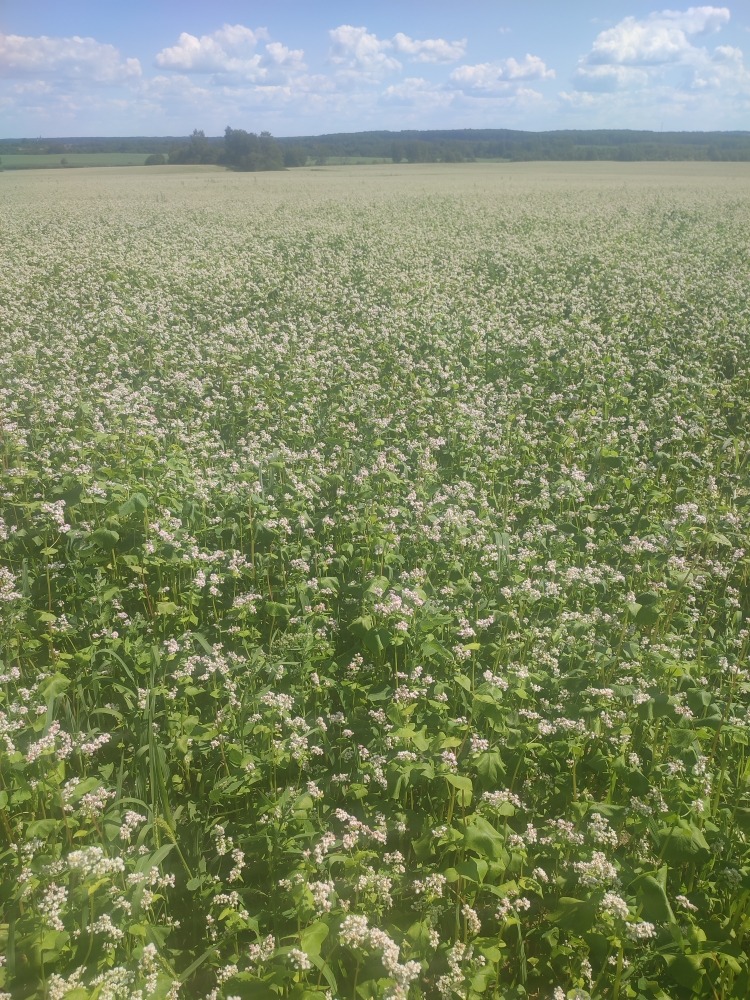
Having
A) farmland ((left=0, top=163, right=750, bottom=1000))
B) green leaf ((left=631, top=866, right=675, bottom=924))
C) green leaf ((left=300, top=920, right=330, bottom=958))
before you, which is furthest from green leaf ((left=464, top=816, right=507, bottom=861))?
green leaf ((left=300, top=920, right=330, bottom=958))

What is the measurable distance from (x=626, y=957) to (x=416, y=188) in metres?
51.7

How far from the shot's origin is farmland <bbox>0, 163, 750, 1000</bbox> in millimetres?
2996

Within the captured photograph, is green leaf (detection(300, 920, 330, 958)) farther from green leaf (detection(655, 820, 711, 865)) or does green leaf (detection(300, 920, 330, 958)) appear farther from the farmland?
green leaf (detection(655, 820, 711, 865))

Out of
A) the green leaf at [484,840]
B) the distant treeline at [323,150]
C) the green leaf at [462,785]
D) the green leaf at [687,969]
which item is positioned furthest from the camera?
the distant treeline at [323,150]

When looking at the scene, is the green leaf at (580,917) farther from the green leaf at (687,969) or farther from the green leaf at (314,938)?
the green leaf at (314,938)

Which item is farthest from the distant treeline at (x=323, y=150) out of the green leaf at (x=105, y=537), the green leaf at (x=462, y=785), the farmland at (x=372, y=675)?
the green leaf at (x=462, y=785)

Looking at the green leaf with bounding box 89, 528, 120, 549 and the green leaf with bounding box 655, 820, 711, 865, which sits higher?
the green leaf with bounding box 89, 528, 120, 549

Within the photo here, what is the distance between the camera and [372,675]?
470 centimetres

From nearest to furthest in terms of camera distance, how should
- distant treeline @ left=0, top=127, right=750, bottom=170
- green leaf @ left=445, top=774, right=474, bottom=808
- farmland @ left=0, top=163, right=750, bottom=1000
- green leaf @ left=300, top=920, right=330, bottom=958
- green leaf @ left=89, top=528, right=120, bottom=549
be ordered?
1. green leaf @ left=300, top=920, right=330, bottom=958
2. farmland @ left=0, top=163, right=750, bottom=1000
3. green leaf @ left=445, top=774, right=474, bottom=808
4. green leaf @ left=89, top=528, right=120, bottom=549
5. distant treeline @ left=0, top=127, right=750, bottom=170

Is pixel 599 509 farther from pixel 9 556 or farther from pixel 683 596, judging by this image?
pixel 9 556

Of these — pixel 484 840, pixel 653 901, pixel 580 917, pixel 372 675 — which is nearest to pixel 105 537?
pixel 372 675

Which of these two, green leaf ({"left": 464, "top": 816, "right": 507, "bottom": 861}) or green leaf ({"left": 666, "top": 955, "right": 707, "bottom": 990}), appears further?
green leaf ({"left": 464, "top": 816, "right": 507, "bottom": 861})

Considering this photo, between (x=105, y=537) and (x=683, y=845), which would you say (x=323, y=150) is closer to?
(x=105, y=537)

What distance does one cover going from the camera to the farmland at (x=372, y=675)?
2996 mm
